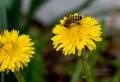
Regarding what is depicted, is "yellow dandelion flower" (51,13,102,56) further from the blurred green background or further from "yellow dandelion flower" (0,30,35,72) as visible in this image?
the blurred green background

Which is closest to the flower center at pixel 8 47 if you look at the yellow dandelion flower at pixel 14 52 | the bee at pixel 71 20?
the yellow dandelion flower at pixel 14 52

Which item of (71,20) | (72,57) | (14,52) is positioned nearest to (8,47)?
(14,52)

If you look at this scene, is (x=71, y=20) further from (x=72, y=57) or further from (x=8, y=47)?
(x=72, y=57)

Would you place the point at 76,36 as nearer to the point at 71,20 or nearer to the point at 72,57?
the point at 71,20

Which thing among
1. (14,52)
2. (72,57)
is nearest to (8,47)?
(14,52)

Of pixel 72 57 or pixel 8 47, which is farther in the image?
pixel 72 57
